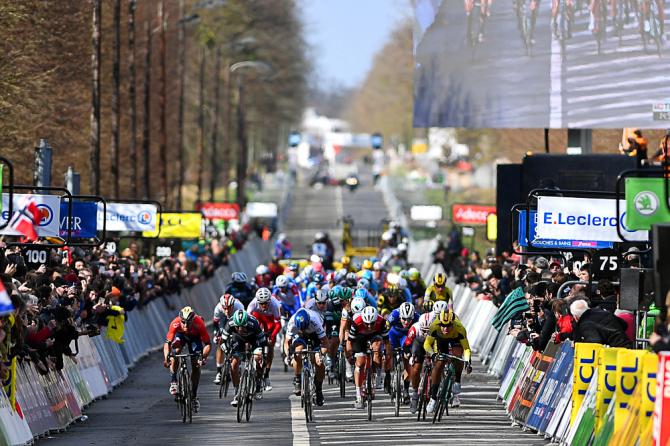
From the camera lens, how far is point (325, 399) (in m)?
26.8

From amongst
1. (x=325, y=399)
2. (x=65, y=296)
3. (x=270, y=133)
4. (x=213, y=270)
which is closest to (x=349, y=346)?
(x=325, y=399)

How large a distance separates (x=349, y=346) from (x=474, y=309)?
1276 centimetres

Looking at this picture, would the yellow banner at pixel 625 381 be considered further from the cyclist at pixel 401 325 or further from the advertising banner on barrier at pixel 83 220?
the advertising banner on barrier at pixel 83 220

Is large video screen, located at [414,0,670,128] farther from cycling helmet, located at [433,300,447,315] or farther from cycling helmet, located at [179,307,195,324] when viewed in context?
cycling helmet, located at [179,307,195,324]

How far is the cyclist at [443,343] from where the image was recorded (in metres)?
23.6

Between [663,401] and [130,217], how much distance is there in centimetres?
1949

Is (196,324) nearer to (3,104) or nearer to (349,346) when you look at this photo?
(349,346)

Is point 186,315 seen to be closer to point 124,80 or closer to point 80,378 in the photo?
point 80,378

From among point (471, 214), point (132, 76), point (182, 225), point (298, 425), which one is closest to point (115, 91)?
point (132, 76)

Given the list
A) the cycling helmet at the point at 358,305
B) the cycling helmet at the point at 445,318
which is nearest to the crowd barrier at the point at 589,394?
the cycling helmet at the point at 445,318

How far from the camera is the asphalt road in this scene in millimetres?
20938

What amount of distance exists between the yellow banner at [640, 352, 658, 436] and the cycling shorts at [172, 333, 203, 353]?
8.88 m

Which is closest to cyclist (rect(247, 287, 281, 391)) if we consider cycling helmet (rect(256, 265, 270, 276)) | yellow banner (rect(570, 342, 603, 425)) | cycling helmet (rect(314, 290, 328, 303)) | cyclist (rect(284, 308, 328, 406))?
cycling helmet (rect(314, 290, 328, 303))

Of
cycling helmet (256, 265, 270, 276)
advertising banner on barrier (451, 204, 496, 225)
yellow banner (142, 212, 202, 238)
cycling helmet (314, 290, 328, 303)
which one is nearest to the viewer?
cycling helmet (314, 290, 328, 303)
